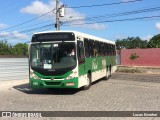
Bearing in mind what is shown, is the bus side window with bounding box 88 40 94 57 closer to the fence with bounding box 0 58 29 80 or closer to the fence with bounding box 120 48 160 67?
the fence with bounding box 0 58 29 80

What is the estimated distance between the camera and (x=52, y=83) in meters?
16.2

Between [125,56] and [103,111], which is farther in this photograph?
[125,56]

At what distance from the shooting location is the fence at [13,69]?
77.6 ft

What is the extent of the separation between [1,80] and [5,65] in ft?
3.84

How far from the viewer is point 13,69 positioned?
24.6 meters

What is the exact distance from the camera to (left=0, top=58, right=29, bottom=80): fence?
2364 centimetres

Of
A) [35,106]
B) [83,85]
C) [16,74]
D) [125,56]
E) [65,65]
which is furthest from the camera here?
[125,56]

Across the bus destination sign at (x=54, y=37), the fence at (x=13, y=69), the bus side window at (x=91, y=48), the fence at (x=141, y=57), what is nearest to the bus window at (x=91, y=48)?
the bus side window at (x=91, y=48)

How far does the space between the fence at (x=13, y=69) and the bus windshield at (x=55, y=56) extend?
7647mm

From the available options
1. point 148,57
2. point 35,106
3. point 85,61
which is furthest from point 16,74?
point 148,57

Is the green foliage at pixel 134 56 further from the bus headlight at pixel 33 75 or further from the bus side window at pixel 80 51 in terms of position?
the bus headlight at pixel 33 75

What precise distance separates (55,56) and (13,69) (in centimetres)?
929

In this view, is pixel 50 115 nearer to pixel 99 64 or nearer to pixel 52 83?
pixel 52 83

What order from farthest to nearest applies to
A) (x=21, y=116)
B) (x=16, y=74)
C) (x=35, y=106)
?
(x=16, y=74) < (x=35, y=106) < (x=21, y=116)
